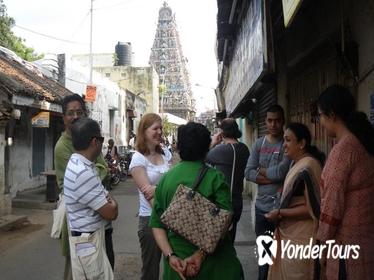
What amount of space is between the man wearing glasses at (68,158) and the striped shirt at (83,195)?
1.10 feet

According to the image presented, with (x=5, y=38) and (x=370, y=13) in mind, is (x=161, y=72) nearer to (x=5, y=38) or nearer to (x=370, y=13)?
(x=5, y=38)

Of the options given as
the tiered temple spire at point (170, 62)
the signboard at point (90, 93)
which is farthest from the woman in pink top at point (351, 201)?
the tiered temple spire at point (170, 62)

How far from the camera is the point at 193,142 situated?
8.64ft

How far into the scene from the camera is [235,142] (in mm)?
4773

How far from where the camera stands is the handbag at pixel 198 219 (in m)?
2.44

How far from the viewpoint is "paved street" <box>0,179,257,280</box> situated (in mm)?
5730

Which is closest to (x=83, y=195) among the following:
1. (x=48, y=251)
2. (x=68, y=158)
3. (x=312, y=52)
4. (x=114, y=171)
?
(x=68, y=158)

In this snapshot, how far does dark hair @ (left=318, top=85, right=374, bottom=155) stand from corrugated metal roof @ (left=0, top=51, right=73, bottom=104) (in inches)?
321

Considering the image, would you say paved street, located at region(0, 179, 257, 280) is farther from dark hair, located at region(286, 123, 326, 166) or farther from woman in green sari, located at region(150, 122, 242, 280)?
woman in green sari, located at region(150, 122, 242, 280)

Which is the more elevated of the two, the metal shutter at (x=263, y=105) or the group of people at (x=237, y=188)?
the metal shutter at (x=263, y=105)

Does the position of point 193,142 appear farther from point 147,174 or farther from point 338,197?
point 147,174

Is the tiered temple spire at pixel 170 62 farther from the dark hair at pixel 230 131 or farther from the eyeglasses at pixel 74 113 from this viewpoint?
the eyeglasses at pixel 74 113

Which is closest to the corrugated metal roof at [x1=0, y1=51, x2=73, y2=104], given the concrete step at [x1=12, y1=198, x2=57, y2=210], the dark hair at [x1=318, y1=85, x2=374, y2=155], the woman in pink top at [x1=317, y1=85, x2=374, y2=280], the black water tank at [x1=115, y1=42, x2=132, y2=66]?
the concrete step at [x1=12, y1=198, x2=57, y2=210]

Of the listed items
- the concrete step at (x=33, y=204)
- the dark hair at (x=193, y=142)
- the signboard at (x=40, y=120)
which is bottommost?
the concrete step at (x=33, y=204)
